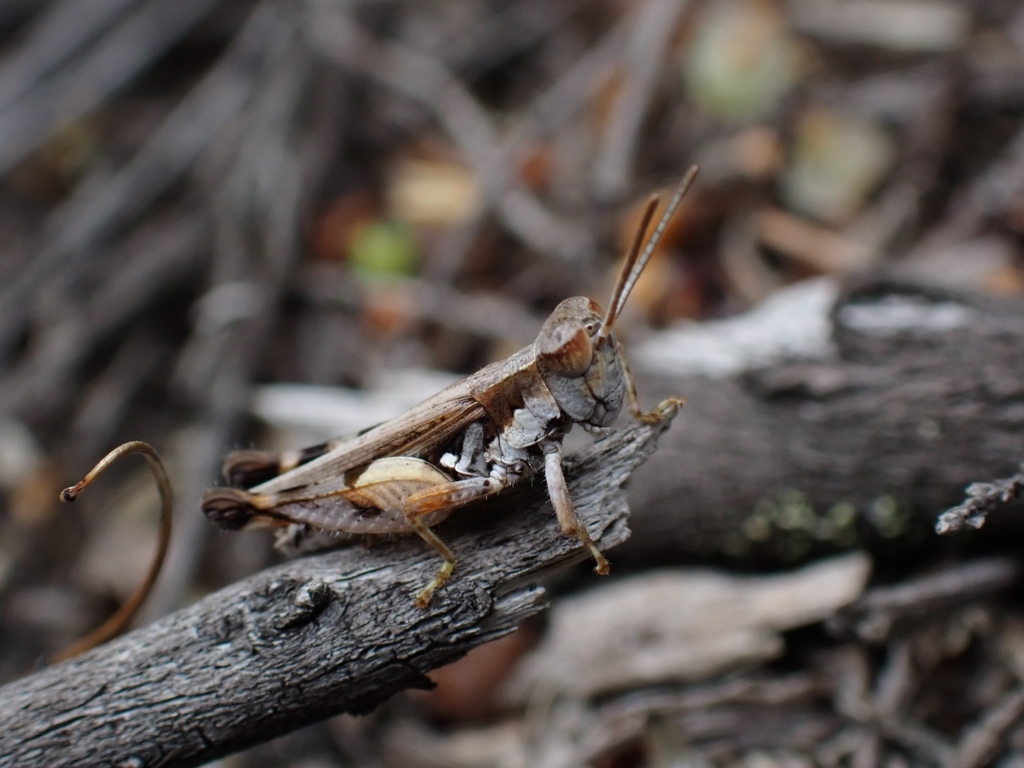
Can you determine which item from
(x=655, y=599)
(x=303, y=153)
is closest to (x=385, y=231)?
(x=303, y=153)

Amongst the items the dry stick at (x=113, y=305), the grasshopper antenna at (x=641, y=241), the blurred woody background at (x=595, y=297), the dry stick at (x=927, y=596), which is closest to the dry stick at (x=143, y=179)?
the blurred woody background at (x=595, y=297)

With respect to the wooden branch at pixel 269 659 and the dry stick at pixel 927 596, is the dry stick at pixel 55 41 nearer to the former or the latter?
the wooden branch at pixel 269 659

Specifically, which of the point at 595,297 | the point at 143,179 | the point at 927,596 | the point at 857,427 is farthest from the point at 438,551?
the point at 143,179

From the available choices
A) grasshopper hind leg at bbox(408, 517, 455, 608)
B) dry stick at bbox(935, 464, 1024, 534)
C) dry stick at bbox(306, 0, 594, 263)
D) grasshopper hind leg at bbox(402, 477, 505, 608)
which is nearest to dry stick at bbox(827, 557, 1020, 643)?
dry stick at bbox(935, 464, 1024, 534)

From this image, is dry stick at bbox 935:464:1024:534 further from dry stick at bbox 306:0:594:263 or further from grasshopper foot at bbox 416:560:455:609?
dry stick at bbox 306:0:594:263

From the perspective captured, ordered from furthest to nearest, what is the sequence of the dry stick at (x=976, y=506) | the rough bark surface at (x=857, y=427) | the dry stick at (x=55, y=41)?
the dry stick at (x=55, y=41)
the rough bark surface at (x=857, y=427)
the dry stick at (x=976, y=506)

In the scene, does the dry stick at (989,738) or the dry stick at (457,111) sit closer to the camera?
the dry stick at (989,738)
